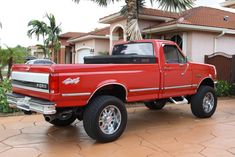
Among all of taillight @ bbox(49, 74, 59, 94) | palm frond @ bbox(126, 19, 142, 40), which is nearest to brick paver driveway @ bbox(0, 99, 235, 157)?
taillight @ bbox(49, 74, 59, 94)

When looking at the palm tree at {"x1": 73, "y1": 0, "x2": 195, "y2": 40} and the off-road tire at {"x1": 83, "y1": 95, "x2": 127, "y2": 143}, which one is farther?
the palm tree at {"x1": 73, "y1": 0, "x2": 195, "y2": 40}

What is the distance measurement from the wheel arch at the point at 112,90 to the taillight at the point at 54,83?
794mm

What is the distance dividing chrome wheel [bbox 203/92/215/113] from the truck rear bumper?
15.8 ft

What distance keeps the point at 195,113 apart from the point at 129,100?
2809mm

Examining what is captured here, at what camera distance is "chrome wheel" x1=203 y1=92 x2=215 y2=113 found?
900 centimetres

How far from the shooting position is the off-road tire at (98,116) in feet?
20.4

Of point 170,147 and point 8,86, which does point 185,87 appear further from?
point 8,86

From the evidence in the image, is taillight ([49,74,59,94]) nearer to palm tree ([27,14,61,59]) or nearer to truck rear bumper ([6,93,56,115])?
truck rear bumper ([6,93,56,115])

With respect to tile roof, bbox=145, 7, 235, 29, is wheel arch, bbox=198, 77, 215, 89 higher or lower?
lower

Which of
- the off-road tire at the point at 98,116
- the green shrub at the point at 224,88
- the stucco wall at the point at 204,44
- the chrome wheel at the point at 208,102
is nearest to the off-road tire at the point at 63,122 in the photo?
the off-road tire at the point at 98,116

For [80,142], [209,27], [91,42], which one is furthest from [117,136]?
[91,42]

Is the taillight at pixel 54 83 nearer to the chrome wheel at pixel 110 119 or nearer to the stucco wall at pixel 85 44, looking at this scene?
the chrome wheel at pixel 110 119

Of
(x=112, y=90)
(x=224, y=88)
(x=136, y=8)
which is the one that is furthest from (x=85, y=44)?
(x=112, y=90)

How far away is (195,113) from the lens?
8953 mm
